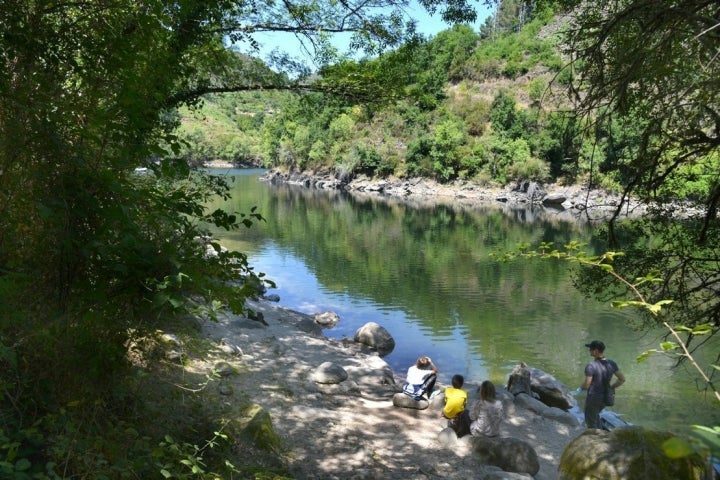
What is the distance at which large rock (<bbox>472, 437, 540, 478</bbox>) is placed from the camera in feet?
19.7

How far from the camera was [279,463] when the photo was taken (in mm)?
5012

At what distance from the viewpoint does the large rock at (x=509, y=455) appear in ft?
19.7

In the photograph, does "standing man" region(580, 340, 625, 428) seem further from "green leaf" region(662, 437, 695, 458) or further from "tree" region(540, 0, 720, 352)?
"green leaf" region(662, 437, 695, 458)

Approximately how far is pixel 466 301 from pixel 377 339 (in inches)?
195

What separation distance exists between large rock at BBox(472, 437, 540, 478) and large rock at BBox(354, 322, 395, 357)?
6326mm

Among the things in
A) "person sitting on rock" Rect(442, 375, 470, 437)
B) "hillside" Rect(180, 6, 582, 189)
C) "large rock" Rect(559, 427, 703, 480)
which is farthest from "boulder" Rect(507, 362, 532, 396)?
"hillside" Rect(180, 6, 582, 189)

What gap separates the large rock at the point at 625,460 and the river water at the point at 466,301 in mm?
1220

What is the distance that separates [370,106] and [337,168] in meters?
54.8

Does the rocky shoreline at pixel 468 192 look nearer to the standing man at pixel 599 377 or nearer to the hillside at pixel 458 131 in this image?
the hillside at pixel 458 131

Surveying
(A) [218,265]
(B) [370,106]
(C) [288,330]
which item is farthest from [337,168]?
(A) [218,265]

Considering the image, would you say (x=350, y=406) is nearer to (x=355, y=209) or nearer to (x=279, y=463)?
(x=279, y=463)

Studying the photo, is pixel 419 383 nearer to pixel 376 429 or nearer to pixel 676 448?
pixel 376 429

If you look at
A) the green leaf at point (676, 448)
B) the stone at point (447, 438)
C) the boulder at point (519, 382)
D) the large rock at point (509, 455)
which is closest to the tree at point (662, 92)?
the green leaf at point (676, 448)

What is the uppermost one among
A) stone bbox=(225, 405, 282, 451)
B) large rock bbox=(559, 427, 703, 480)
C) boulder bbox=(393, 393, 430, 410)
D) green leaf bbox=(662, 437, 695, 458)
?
green leaf bbox=(662, 437, 695, 458)
